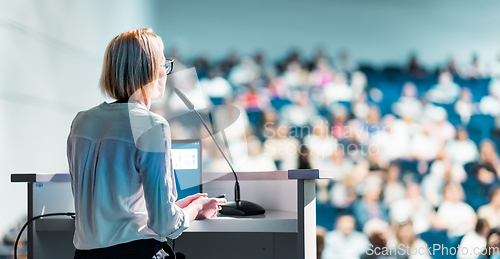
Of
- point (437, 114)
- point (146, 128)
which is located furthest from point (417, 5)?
point (146, 128)

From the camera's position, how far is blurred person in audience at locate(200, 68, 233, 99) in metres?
2.70

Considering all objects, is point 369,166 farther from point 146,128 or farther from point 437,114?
point 146,128

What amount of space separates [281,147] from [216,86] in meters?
0.61

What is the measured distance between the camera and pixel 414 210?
101 inches

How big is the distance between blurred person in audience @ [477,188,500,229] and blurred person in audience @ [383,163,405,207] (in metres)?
0.53

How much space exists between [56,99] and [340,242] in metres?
1.86

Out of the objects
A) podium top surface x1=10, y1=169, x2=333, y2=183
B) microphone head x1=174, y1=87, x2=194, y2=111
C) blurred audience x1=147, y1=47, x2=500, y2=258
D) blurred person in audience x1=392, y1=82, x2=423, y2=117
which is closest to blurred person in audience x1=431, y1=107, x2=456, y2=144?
blurred audience x1=147, y1=47, x2=500, y2=258

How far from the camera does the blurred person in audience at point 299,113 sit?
105 inches

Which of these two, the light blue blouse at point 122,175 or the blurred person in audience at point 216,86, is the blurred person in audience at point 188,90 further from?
the light blue blouse at point 122,175

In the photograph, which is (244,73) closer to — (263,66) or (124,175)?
(263,66)

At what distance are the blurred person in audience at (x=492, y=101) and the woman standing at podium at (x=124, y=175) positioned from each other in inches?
104

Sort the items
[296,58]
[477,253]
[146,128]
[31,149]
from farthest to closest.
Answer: [296,58] → [477,253] → [31,149] → [146,128]

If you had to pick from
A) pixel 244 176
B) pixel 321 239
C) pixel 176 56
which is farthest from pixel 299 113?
pixel 244 176

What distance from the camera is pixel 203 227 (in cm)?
85
